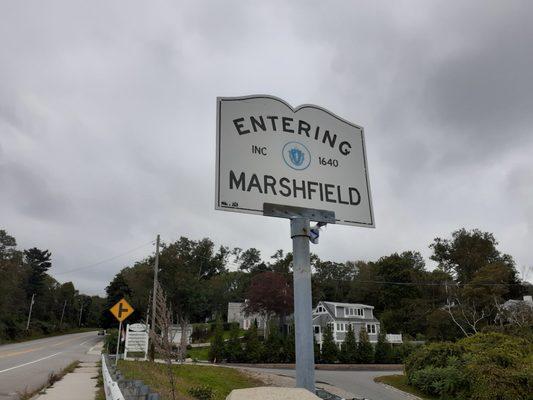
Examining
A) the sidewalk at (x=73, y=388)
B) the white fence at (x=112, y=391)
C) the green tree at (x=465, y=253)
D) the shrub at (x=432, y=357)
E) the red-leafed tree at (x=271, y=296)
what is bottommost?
the sidewalk at (x=73, y=388)

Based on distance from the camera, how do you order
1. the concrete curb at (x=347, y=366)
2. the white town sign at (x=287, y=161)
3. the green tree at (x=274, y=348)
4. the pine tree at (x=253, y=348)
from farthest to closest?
1. the green tree at (x=274, y=348)
2. the pine tree at (x=253, y=348)
3. the concrete curb at (x=347, y=366)
4. the white town sign at (x=287, y=161)

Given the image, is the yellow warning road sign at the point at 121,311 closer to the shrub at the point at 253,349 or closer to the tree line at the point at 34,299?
the shrub at the point at 253,349

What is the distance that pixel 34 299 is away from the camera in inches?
3610

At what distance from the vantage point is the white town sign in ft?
13.0

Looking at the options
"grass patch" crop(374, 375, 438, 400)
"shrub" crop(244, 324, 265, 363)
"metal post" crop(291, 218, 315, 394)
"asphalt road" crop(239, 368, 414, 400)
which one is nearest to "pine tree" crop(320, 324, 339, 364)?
"shrub" crop(244, 324, 265, 363)

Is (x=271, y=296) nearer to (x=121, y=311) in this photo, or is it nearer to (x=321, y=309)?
(x=321, y=309)

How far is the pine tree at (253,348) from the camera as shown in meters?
34.8

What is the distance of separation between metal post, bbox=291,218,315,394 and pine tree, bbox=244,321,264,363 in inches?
1292

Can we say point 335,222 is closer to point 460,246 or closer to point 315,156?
point 315,156

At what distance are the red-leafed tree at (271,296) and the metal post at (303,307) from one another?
49.6m

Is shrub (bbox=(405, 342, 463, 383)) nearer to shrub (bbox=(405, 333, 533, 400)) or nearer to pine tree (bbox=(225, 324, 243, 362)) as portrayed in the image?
shrub (bbox=(405, 333, 533, 400))

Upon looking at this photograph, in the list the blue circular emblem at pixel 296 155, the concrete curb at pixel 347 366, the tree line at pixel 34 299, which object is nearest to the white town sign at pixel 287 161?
the blue circular emblem at pixel 296 155

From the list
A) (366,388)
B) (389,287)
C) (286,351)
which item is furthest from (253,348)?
(389,287)

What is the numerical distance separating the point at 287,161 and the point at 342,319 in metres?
52.3
